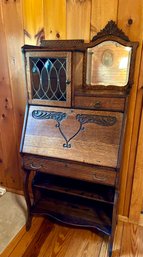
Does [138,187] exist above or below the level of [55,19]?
below

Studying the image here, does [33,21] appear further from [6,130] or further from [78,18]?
[6,130]

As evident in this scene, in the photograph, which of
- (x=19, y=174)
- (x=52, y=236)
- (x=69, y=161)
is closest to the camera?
(x=69, y=161)

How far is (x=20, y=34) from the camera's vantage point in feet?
5.00

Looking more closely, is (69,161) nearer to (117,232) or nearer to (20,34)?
(117,232)

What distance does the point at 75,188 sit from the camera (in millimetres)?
1560

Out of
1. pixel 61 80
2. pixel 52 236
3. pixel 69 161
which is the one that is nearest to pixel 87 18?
pixel 61 80

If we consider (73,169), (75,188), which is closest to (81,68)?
(73,169)

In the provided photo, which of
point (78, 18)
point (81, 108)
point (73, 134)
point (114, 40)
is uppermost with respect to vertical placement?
point (78, 18)

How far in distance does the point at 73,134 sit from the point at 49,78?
15.6 inches

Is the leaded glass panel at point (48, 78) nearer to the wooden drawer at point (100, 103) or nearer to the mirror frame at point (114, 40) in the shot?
the wooden drawer at point (100, 103)

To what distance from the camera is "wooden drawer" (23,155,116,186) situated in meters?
1.24

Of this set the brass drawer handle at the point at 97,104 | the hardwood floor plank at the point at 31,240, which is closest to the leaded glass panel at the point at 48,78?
the brass drawer handle at the point at 97,104

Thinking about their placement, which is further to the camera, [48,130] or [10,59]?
[10,59]

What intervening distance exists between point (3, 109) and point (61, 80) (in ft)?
2.51
